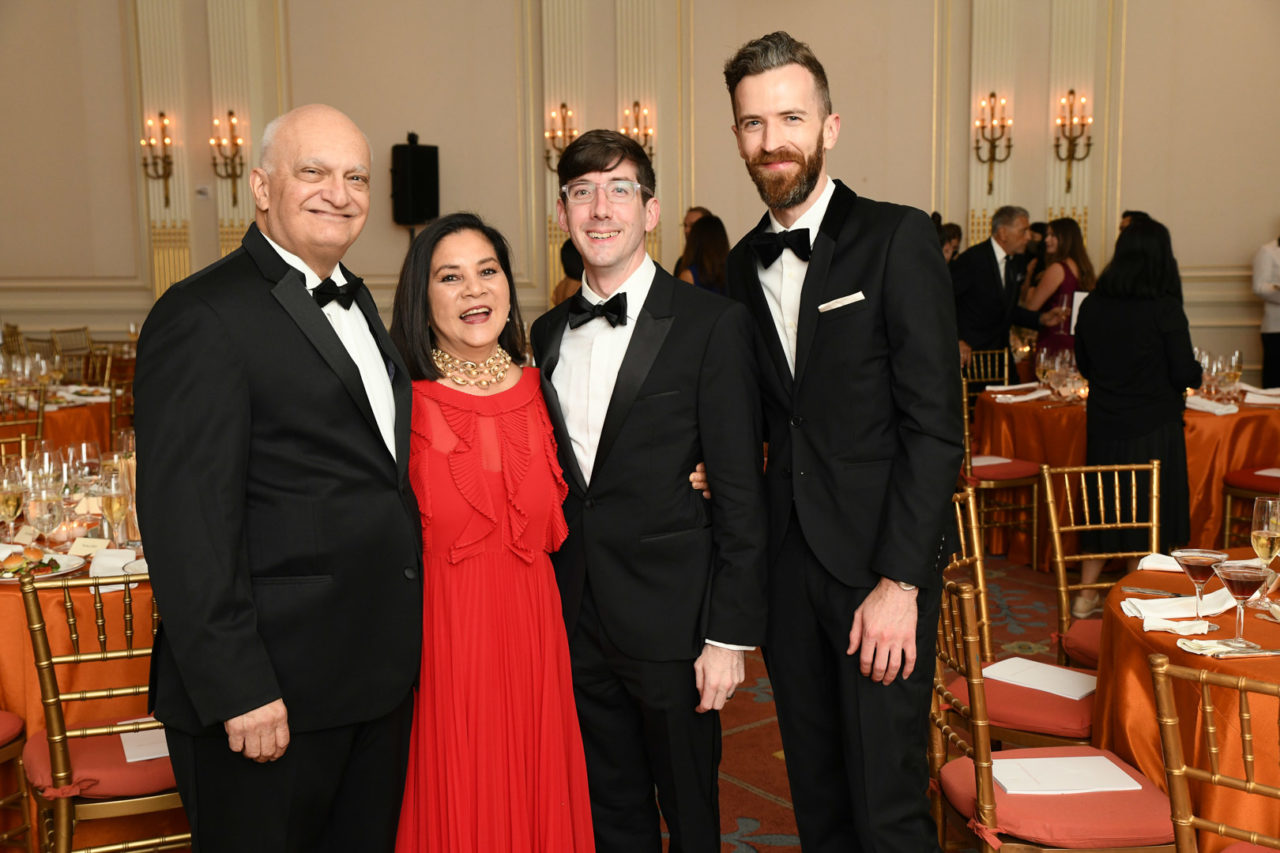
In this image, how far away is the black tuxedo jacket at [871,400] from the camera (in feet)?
6.45

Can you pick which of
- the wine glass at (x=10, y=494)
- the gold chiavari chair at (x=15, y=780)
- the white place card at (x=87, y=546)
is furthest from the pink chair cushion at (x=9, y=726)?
the wine glass at (x=10, y=494)

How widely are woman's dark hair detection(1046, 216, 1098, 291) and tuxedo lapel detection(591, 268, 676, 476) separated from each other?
5.97 m

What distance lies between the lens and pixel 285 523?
1.77 metres

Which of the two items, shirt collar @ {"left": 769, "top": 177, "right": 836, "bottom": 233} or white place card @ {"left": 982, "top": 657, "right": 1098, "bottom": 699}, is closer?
shirt collar @ {"left": 769, "top": 177, "right": 836, "bottom": 233}

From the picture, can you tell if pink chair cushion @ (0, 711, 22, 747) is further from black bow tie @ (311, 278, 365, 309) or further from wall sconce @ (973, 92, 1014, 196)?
wall sconce @ (973, 92, 1014, 196)

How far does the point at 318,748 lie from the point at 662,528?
2.47ft

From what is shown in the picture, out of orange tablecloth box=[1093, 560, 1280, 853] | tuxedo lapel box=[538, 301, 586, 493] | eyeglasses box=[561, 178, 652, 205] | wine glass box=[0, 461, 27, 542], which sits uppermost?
eyeglasses box=[561, 178, 652, 205]

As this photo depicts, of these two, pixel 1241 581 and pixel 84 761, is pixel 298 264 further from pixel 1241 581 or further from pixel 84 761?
pixel 1241 581

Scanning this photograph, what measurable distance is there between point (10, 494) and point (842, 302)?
2.58 meters

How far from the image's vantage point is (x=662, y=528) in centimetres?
214

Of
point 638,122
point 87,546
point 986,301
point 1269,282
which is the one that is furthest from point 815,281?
point 638,122

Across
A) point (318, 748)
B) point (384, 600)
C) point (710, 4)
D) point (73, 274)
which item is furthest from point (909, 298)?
point (73, 274)

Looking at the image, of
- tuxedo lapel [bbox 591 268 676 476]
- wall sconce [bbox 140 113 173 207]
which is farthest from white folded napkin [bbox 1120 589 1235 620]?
wall sconce [bbox 140 113 173 207]

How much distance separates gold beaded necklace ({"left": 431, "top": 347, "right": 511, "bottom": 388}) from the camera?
2180 millimetres
